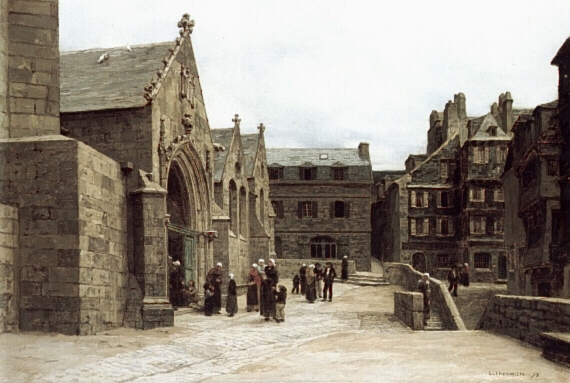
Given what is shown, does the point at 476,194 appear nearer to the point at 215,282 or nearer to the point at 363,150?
the point at 363,150

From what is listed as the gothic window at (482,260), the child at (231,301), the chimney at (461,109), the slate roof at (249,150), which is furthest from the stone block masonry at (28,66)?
the chimney at (461,109)

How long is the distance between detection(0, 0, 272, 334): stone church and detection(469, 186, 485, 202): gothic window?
2735 cm

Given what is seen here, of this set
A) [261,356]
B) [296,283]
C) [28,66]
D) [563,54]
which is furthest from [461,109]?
[261,356]

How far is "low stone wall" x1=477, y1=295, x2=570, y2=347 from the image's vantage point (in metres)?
12.5

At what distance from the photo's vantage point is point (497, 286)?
41750 mm

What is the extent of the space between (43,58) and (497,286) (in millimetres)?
31891

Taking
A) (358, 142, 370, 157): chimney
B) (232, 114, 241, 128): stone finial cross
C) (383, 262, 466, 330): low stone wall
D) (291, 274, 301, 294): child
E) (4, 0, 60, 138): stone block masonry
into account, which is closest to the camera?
(4, 0, 60, 138): stone block masonry

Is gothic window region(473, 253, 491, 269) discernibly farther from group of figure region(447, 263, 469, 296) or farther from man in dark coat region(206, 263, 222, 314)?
man in dark coat region(206, 263, 222, 314)

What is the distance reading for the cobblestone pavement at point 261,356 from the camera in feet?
35.5

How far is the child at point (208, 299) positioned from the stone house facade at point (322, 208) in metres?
30.7

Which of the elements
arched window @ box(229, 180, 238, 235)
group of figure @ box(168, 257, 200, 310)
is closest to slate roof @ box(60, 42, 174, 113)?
group of figure @ box(168, 257, 200, 310)

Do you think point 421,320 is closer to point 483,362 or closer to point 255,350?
point 255,350

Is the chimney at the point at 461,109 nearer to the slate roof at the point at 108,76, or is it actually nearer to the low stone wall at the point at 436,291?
the low stone wall at the point at 436,291

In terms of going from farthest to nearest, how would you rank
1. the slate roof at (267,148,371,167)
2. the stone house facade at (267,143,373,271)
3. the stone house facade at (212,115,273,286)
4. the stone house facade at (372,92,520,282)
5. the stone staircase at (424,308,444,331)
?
the slate roof at (267,148,371,167) < the stone house facade at (267,143,373,271) < the stone house facade at (372,92,520,282) < the stone house facade at (212,115,273,286) < the stone staircase at (424,308,444,331)
